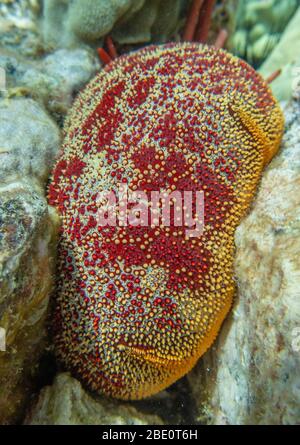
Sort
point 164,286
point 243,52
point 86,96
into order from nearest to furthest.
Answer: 1. point 164,286
2. point 86,96
3. point 243,52

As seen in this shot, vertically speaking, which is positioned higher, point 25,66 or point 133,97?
point 25,66

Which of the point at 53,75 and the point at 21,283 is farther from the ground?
the point at 53,75

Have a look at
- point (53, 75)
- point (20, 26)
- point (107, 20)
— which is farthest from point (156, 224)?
point (20, 26)

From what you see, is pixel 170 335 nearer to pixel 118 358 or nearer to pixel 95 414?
pixel 118 358

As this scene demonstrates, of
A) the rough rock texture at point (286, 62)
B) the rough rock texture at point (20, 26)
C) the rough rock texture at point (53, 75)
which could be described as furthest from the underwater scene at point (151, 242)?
the rough rock texture at point (20, 26)

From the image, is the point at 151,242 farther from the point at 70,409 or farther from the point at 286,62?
the point at 286,62
